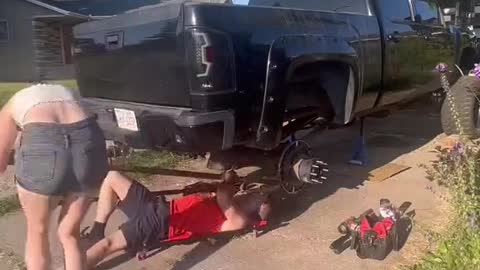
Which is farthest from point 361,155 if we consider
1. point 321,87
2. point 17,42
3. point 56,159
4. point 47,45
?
point 47,45

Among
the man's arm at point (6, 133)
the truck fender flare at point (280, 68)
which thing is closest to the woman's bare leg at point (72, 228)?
the man's arm at point (6, 133)

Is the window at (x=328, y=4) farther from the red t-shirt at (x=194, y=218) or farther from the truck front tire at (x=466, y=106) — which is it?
the red t-shirt at (x=194, y=218)

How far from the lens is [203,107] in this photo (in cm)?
341

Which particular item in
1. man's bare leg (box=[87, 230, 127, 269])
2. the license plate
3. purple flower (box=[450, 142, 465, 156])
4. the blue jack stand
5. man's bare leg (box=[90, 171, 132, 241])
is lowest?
the blue jack stand

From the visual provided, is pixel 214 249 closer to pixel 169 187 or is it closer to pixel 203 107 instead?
pixel 203 107

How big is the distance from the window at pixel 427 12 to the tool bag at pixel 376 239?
Result: 3485mm

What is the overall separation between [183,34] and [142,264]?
1494 mm

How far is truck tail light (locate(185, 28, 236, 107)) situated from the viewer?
3350 mm

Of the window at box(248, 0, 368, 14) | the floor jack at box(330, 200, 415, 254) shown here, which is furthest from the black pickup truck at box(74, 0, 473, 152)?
the floor jack at box(330, 200, 415, 254)

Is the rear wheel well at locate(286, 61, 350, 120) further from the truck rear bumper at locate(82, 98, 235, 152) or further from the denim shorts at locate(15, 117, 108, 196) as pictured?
the denim shorts at locate(15, 117, 108, 196)

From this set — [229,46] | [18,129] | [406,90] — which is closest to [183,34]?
[229,46]

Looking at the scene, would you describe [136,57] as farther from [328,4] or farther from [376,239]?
[328,4]

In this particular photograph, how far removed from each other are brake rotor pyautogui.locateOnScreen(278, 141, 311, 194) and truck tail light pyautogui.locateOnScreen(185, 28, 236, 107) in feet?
3.01

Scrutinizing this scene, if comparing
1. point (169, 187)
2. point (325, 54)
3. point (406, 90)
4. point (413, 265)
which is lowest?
point (169, 187)
